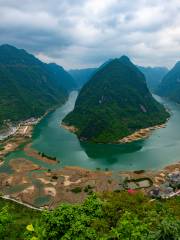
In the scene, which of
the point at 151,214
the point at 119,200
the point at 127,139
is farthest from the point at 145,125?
the point at 151,214

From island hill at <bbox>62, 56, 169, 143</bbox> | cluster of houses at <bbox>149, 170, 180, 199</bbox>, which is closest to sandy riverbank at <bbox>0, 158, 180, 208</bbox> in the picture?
cluster of houses at <bbox>149, 170, 180, 199</bbox>

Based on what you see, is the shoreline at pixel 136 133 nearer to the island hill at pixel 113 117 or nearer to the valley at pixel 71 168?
the island hill at pixel 113 117

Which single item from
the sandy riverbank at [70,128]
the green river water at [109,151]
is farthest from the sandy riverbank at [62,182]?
the sandy riverbank at [70,128]

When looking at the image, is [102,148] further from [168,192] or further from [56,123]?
[56,123]

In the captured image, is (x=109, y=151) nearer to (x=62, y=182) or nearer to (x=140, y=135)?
(x=140, y=135)

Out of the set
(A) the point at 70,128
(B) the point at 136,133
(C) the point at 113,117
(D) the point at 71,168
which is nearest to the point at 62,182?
(D) the point at 71,168

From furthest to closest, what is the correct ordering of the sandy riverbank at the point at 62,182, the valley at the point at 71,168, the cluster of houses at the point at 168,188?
the valley at the point at 71,168
the sandy riverbank at the point at 62,182
the cluster of houses at the point at 168,188
